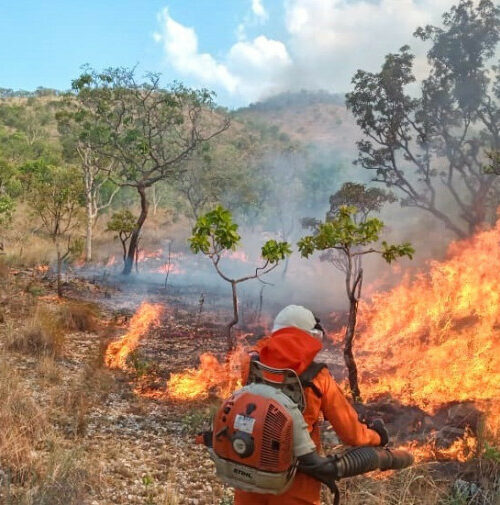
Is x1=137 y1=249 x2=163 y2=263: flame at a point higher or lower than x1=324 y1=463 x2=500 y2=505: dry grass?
higher

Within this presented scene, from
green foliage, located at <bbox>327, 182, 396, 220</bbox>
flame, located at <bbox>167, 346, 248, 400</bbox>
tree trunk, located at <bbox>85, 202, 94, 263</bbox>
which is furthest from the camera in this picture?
tree trunk, located at <bbox>85, 202, 94, 263</bbox>

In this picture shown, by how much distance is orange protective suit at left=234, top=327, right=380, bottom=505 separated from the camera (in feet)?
8.82

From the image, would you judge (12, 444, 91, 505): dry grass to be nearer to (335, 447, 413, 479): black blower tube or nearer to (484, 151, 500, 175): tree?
(335, 447, 413, 479): black blower tube

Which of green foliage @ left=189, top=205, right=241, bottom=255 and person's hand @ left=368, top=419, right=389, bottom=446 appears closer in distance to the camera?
person's hand @ left=368, top=419, right=389, bottom=446

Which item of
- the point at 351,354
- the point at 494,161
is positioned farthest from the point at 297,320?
the point at 494,161

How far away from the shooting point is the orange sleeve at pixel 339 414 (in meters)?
2.74

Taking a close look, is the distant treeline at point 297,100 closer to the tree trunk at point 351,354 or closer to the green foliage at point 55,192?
the green foliage at point 55,192

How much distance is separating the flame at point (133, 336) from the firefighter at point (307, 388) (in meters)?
8.05

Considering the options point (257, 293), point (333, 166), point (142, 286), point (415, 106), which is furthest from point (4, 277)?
point (333, 166)

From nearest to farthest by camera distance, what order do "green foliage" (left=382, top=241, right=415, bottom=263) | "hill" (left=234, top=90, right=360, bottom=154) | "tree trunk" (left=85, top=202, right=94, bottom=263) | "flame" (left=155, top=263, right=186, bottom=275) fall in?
"green foliage" (left=382, top=241, right=415, bottom=263)
"tree trunk" (left=85, top=202, right=94, bottom=263)
"flame" (left=155, top=263, right=186, bottom=275)
"hill" (left=234, top=90, right=360, bottom=154)

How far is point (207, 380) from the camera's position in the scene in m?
9.79

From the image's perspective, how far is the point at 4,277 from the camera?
1677 centimetres

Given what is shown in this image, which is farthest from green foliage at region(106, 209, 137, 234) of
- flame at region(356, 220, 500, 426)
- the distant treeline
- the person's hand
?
the distant treeline

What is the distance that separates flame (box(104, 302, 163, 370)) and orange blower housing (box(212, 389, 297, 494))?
8088 mm
